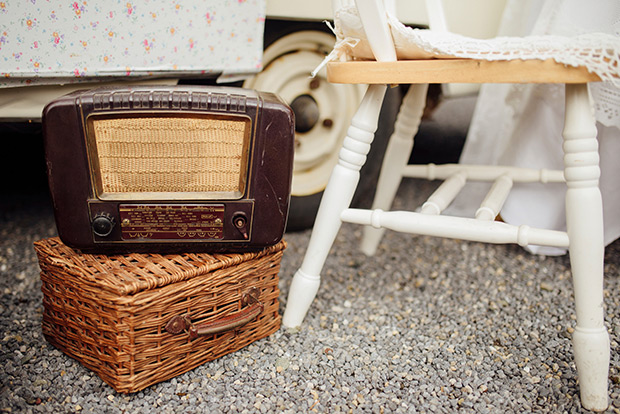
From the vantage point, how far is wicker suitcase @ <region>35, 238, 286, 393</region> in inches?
32.5

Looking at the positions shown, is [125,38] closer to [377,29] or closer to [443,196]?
[377,29]

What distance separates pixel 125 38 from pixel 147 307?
0.56 metres

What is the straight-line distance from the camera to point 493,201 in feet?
3.56

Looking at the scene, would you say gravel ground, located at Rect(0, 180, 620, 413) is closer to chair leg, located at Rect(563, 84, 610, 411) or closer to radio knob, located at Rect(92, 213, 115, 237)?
chair leg, located at Rect(563, 84, 610, 411)

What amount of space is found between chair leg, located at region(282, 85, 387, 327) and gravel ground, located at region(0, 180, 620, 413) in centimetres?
12

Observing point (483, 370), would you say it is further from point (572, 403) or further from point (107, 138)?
point (107, 138)

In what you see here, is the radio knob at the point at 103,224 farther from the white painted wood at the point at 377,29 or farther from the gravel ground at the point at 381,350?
the white painted wood at the point at 377,29

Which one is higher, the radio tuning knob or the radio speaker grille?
the radio speaker grille

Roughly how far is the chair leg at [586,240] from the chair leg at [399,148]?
0.49m

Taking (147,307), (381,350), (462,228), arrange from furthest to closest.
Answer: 1. (381,350)
2. (462,228)
3. (147,307)

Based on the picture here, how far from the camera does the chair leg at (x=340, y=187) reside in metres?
0.96

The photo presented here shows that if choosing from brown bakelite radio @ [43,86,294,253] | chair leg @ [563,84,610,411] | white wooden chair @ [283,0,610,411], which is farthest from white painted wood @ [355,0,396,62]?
chair leg @ [563,84,610,411]

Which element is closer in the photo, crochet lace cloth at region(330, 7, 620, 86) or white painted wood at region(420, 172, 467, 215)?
crochet lace cloth at region(330, 7, 620, 86)

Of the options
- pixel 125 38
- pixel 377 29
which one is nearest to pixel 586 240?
pixel 377 29
